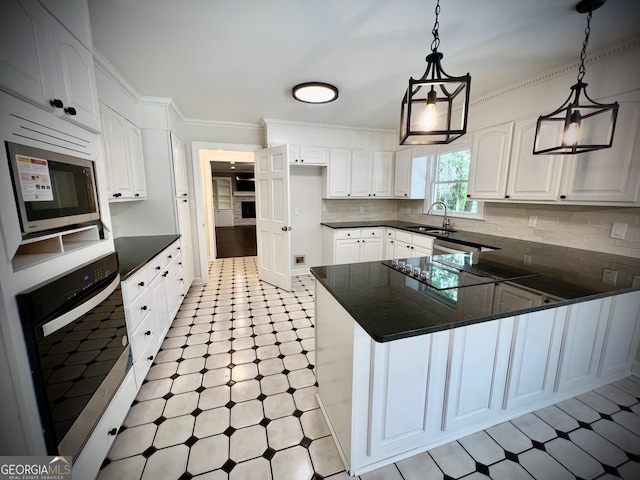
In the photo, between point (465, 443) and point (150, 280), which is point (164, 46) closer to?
point (150, 280)

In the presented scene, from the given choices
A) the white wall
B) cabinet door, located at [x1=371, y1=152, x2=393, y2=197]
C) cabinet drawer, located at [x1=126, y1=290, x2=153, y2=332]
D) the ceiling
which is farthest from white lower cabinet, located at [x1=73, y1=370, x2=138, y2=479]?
cabinet door, located at [x1=371, y1=152, x2=393, y2=197]

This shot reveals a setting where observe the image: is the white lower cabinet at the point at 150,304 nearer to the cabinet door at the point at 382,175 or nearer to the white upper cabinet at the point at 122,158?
the white upper cabinet at the point at 122,158

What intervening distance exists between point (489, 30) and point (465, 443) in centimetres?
258

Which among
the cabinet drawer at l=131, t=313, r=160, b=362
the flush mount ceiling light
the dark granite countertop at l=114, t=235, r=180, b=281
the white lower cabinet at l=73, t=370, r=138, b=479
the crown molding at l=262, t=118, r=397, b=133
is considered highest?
the crown molding at l=262, t=118, r=397, b=133

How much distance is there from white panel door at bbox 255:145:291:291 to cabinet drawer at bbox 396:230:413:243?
1.62 metres

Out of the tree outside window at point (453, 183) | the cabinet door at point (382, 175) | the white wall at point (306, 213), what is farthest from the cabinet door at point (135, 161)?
the tree outside window at point (453, 183)

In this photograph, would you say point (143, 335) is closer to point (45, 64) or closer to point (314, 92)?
point (45, 64)

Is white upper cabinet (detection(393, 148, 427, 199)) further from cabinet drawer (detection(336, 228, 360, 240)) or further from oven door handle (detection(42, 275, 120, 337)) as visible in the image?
oven door handle (detection(42, 275, 120, 337))

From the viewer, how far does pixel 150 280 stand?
80.9 inches

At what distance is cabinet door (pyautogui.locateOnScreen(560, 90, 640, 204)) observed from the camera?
5.93ft

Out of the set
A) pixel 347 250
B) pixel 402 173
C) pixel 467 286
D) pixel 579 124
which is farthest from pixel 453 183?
pixel 467 286

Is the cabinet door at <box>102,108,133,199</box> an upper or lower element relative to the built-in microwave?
upper

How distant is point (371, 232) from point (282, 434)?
3.10 metres

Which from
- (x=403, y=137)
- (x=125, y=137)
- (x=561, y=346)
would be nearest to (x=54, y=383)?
(x=403, y=137)
